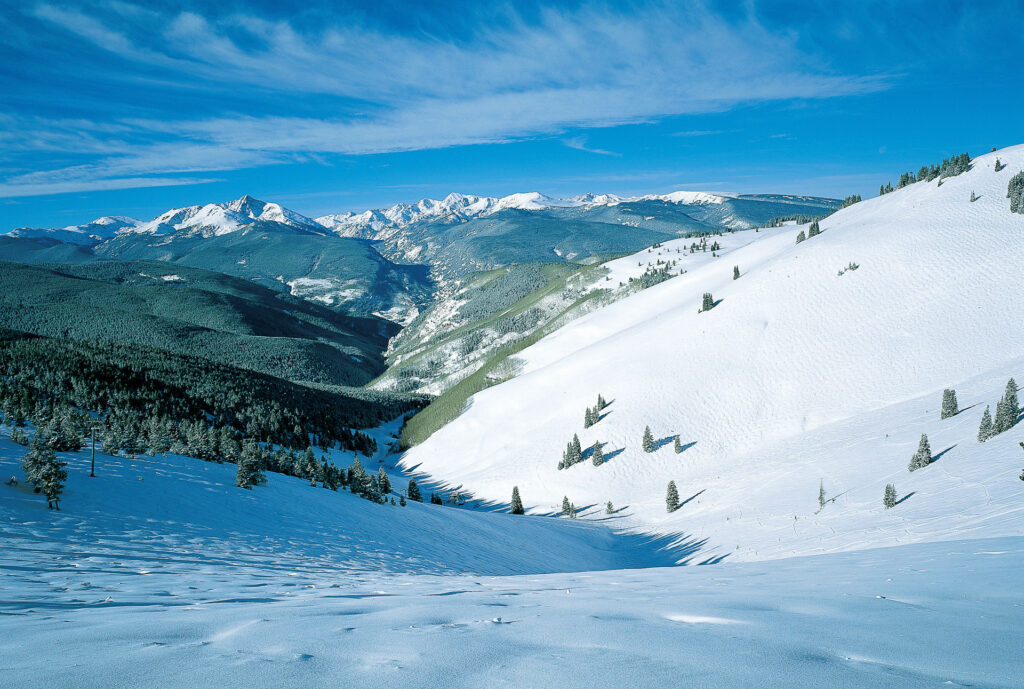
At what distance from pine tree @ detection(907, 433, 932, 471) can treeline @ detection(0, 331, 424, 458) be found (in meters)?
49.5

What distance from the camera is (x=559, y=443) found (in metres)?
69.9

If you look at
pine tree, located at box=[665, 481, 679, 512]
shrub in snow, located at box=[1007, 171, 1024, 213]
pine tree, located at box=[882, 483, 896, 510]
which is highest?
shrub in snow, located at box=[1007, 171, 1024, 213]

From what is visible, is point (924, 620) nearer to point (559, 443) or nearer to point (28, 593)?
point (28, 593)

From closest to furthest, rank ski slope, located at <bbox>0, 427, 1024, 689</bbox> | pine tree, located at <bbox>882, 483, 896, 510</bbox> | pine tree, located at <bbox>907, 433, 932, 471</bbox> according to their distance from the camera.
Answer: ski slope, located at <bbox>0, 427, 1024, 689</bbox>
pine tree, located at <bbox>882, 483, 896, 510</bbox>
pine tree, located at <bbox>907, 433, 932, 471</bbox>

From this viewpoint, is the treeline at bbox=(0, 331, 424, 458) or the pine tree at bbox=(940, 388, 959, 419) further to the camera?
the treeline at bbox=(0, 331, 424, 458)

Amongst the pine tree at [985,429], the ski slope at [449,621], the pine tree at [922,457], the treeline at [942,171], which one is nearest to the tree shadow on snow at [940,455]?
the pine tree at [922,457]

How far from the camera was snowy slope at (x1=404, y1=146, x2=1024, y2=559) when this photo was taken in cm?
2711

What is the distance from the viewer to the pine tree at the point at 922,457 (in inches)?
1124

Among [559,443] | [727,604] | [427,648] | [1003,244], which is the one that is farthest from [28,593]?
[1003,244]

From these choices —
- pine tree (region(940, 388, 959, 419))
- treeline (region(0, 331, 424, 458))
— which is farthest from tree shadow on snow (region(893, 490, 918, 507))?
treeline (region(0, 331, 424, 458))

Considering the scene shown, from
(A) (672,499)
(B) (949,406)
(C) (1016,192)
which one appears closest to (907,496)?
(B) (949,406)

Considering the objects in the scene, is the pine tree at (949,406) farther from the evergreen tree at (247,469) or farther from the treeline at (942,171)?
the treeline at (942,171)

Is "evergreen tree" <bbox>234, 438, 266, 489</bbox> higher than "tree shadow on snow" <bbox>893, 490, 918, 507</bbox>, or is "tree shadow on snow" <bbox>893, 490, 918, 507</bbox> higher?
"evergreen tree" <bbox>234, 438, 266, 489</bbox>

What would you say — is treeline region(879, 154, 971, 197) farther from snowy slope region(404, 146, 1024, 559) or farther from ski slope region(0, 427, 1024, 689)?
ski slope region(0, 427, 1024, 689)
